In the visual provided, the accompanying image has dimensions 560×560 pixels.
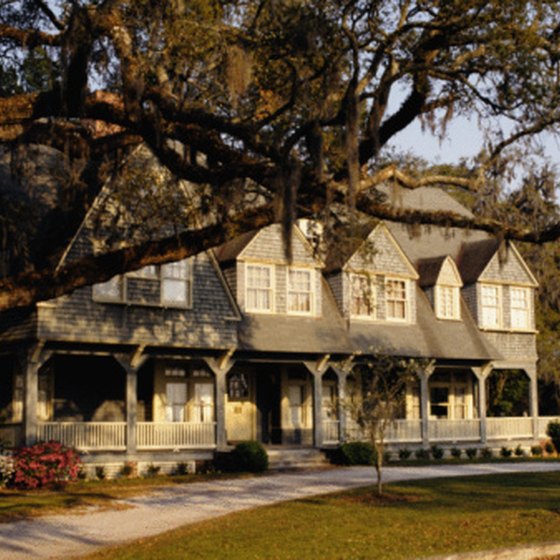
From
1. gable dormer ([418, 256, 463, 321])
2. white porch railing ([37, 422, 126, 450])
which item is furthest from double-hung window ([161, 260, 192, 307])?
gable dormer ([418, 256, 463, 321])

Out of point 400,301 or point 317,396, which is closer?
point 317,396

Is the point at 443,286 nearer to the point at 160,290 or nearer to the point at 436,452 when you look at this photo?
the point at 436,452

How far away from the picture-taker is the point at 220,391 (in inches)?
1174

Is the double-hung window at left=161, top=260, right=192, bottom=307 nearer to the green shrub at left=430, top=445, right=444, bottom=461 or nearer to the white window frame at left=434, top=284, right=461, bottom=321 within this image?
the green shrub at left=430, top=445, right=444, bottom=461

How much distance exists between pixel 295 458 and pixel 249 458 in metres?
2.76

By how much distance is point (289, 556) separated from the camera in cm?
1402

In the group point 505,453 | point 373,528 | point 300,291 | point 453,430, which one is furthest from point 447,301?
point 373,528

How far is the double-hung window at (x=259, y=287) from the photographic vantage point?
105 feet

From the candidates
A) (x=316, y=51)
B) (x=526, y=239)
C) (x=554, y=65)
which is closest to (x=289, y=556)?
(x=526, y=239)

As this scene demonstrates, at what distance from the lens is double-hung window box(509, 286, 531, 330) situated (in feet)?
127

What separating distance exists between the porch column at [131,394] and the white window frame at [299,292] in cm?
608

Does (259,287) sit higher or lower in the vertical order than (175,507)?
higher

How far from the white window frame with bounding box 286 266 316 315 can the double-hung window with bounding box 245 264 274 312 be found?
24.5 inches

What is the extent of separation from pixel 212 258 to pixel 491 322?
42.9 feet
